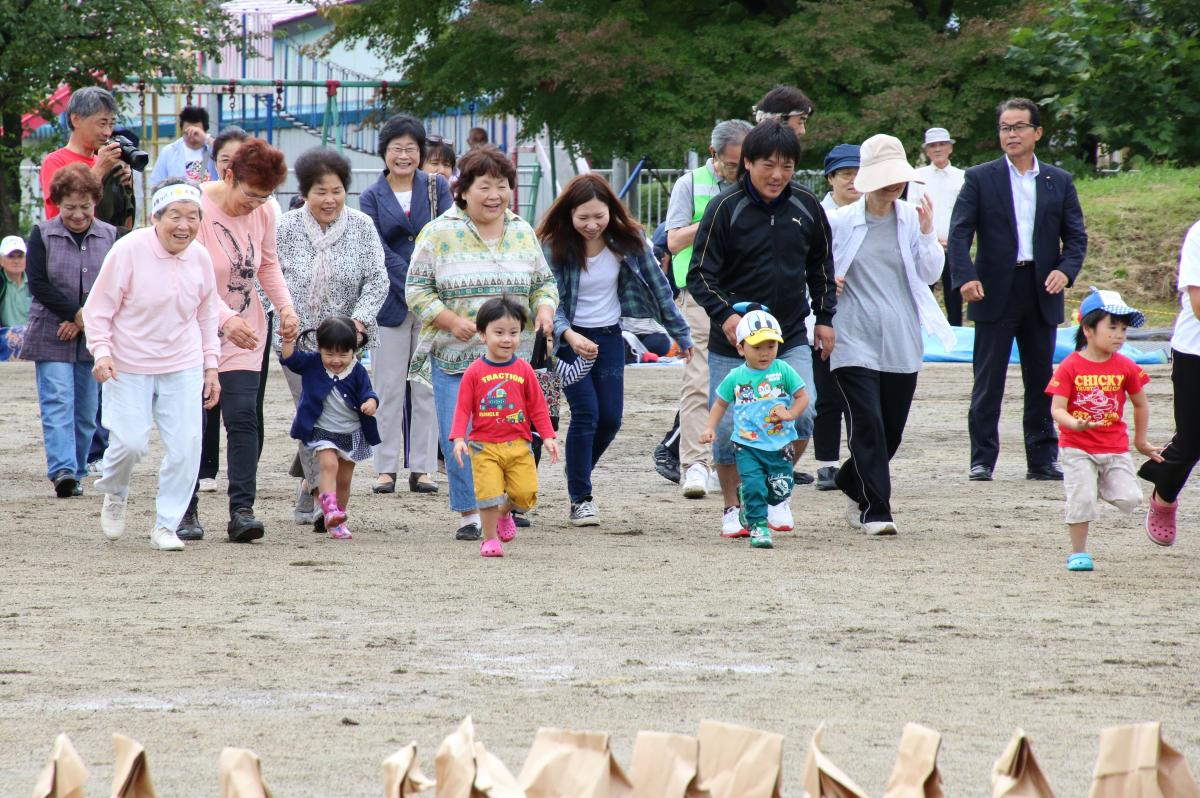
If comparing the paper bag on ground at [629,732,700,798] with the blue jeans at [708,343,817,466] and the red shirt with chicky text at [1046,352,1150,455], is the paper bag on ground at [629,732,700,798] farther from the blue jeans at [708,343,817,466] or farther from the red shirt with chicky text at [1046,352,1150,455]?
the blue jeans at [708,343,817,466]

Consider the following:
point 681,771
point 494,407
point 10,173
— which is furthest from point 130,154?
A: point 10,173

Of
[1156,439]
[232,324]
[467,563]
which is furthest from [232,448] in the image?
[1156,439]

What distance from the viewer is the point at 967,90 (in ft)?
72.3

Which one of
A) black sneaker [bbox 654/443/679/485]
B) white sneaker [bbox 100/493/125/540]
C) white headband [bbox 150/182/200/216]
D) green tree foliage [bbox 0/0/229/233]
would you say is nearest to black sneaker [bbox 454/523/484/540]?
white sneaker [bbox 100/493/125/540]

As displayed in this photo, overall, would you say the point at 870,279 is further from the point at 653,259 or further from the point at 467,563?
the point at 467,563

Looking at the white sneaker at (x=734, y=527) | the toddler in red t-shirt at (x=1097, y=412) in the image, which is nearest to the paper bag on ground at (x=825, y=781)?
the toddler in red t-shirt at (x=1097, y=412)

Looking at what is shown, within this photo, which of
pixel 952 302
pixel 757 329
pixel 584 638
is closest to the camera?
pixel 584 638

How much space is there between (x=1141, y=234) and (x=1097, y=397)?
14.0 m

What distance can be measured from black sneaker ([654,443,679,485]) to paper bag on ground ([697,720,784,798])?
7.19 m

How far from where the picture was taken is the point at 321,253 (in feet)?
28.9

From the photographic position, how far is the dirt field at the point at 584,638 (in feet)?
15.4

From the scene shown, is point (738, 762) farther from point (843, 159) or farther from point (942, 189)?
point (942, 189)

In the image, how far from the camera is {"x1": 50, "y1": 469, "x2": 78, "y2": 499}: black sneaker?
9.73 metres

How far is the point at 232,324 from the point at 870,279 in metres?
3.13
